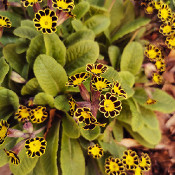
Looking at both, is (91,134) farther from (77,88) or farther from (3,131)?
(3,131)

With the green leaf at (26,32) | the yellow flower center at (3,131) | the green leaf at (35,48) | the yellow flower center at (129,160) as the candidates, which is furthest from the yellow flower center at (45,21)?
the yellow flower center at (129,160)

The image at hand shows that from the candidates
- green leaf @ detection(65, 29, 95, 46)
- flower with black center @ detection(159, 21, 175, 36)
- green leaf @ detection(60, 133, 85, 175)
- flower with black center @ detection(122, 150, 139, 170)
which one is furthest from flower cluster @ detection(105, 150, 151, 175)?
flower with black center @ detection(159, 21, 175, 36)

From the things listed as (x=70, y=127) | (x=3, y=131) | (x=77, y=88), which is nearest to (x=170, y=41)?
(x=77, y=88)

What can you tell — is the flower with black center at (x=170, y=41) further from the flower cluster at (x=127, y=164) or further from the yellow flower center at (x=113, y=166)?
the yellow flower center at (x=113, y=166)

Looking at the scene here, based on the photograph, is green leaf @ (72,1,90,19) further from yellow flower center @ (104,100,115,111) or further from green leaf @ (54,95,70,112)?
yellow flower center @ (104,100,115,111)

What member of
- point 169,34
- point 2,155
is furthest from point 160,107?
point 2,155
